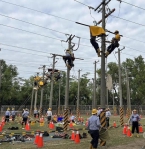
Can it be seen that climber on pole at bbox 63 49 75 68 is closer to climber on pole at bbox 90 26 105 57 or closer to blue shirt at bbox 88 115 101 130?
climber on pole at bbox 90 26 105 57

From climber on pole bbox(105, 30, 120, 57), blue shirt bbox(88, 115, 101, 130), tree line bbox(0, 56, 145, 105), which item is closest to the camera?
blue shirt bbox(88, 115, 101, 130)

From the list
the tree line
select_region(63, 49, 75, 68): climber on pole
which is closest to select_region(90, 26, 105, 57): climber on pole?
select_region(63, 49, 75, 68): climber on pole

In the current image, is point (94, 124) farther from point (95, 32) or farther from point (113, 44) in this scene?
point (95, 32)

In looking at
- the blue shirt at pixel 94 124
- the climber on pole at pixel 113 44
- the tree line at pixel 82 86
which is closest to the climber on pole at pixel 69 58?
the climber on pole at pixel 113 44

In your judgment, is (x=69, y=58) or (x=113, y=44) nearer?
(x=113, y=44)

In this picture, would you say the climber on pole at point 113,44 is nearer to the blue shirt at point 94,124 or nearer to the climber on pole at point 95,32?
the climber on pole at point 95,32

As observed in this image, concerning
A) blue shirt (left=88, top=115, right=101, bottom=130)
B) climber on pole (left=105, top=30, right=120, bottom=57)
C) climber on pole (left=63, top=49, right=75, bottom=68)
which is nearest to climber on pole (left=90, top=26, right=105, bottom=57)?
climber on pole (left=105, top=30, right=120, bottom=57)

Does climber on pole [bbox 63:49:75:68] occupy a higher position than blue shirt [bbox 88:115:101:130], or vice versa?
climber on pole [bbox 63:49:75:68]

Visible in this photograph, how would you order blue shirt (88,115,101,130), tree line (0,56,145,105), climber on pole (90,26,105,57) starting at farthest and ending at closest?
tree line (0,56,145,105) < climber on pole (90,26,105,57) < blue shirt (88,115,101,130)

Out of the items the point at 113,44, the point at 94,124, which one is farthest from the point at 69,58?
the point at 94,124

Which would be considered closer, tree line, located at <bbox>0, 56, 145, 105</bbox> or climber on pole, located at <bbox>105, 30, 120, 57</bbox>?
climber on pole, located at <bbox>105, 30, 120, 57</bbox>

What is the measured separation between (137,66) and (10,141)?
45183mm

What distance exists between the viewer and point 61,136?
13164mm

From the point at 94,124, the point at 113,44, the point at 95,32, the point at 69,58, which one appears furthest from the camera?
the point at 69,58
